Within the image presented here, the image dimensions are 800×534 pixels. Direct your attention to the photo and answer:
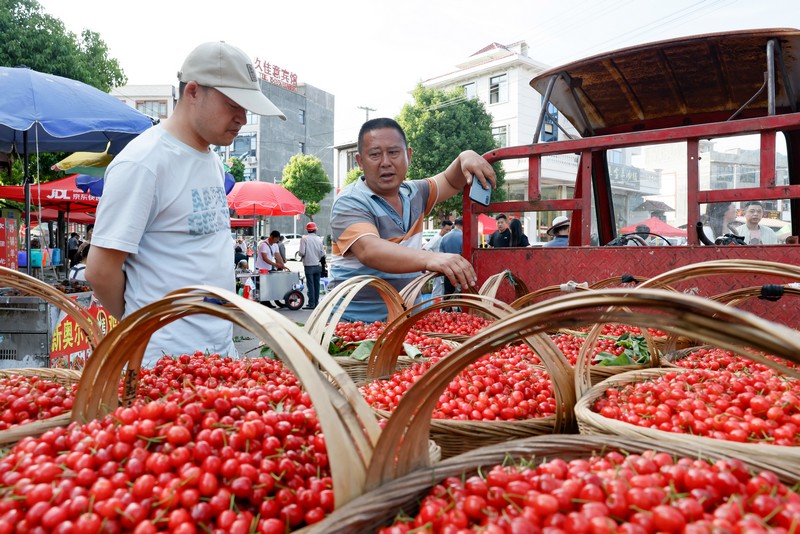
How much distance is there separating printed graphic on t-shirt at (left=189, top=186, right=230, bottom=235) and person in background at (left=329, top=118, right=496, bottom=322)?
0.77 meters

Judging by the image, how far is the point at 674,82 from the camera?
4172mm

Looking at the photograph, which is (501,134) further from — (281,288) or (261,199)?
(281,288)

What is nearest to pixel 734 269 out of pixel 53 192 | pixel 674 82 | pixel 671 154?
pixel 671 154

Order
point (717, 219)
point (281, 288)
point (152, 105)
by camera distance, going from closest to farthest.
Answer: point (717, 219) < point (281, 288) < point (152, 105)

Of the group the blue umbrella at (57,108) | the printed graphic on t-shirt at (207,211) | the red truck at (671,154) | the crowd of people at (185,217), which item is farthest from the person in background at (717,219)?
the blue umbrella at (57,108)

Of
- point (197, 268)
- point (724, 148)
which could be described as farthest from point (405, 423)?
Answer: point (724, 148)

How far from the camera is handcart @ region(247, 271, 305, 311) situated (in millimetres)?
12438

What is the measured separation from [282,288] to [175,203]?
35.2 ft

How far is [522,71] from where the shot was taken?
3338 cm

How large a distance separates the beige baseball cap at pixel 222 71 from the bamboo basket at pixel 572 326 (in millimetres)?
1752

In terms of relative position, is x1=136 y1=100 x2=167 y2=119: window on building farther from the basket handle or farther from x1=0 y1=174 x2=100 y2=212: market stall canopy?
the basket handle

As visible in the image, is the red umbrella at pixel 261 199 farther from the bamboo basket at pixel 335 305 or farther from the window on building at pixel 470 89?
the window on building at pixel 470 89

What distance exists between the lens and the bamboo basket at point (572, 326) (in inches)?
31.4

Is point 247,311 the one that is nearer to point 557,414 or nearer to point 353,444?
point 353,444
